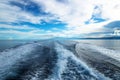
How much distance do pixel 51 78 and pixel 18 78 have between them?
1352 millimetres

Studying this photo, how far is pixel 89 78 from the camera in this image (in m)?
5.50

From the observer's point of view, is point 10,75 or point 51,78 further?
point 10,75

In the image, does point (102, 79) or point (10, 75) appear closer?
point (102, 79)

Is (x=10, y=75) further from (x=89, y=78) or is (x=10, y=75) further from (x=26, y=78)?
(x=89, y=78)

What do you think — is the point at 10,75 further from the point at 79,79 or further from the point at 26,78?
the point at 79,79

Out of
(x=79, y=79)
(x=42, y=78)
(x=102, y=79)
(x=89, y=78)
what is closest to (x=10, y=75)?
(x=42, y=78)

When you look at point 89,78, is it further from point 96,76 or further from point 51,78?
point 51,78

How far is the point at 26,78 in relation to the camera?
5.39 meters

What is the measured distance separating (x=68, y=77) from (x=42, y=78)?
1114 mm

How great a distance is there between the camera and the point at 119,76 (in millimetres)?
5684

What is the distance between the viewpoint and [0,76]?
18.3 feet

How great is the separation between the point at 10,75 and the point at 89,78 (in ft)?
11.2

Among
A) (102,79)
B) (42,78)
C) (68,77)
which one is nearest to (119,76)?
(102,79)

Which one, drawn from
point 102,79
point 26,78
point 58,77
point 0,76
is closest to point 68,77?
point 58,77
